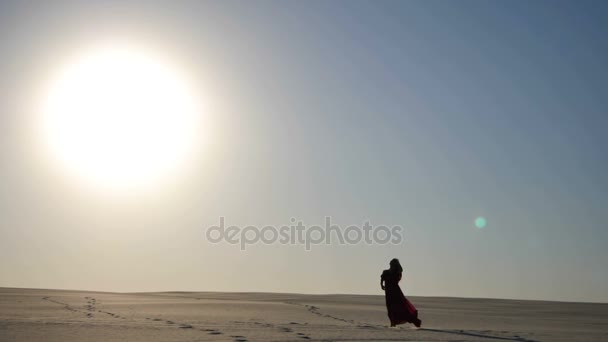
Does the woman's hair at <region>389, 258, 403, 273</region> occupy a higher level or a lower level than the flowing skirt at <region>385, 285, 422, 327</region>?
higher

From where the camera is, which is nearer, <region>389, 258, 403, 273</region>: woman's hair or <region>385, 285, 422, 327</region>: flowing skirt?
<region>385, 285, 422, 327</region>: flowing skirt

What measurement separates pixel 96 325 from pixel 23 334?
6.58 feet

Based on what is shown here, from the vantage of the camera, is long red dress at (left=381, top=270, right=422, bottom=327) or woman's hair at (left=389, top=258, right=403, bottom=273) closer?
long red dress at (left=381, top=270, right=422, bottom=327)

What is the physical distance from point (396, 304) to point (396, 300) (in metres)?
0.10

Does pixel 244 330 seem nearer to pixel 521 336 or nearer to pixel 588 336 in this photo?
pixel 521 336

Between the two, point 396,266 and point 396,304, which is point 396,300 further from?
point 396,266

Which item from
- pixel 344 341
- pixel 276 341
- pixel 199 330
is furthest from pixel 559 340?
pixel 199 330

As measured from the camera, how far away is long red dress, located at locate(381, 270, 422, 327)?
15.8 metres

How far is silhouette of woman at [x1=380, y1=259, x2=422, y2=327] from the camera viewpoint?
15820 mm

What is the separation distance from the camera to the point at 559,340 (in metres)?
12.4

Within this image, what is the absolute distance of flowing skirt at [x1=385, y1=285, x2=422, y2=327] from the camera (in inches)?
622

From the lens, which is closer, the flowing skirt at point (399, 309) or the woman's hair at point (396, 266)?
the flowing skirt at point (399, 309)

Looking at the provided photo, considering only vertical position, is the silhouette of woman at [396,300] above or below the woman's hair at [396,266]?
below

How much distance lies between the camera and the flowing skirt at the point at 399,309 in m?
15.8
